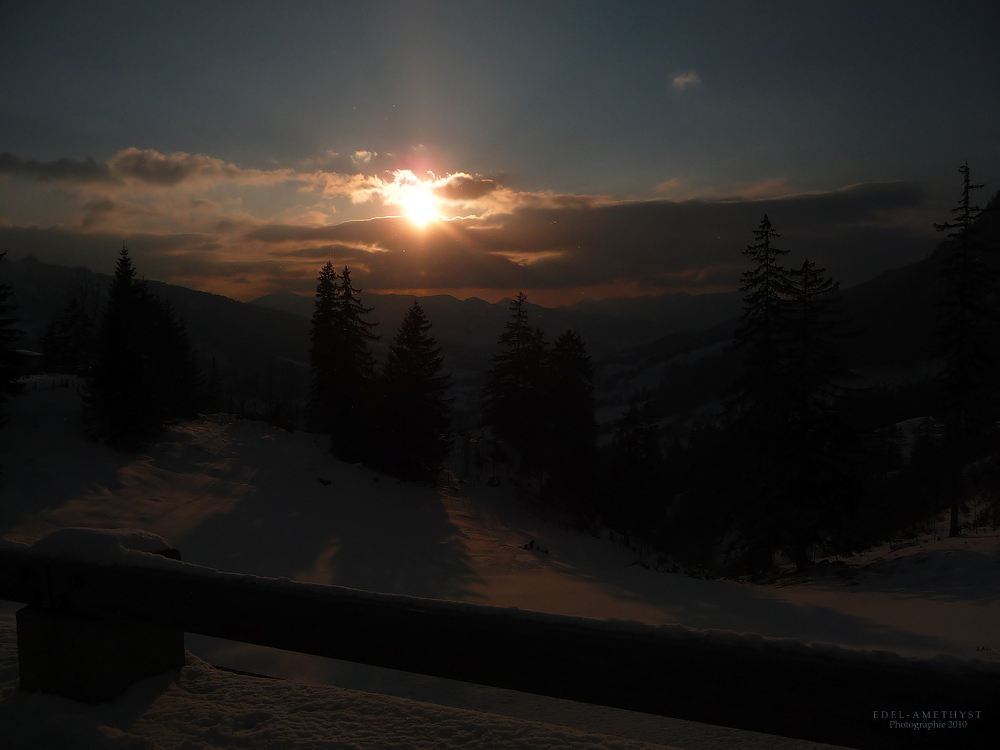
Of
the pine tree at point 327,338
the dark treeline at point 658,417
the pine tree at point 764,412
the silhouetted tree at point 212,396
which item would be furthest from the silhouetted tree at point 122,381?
the pine tree at point 764,412

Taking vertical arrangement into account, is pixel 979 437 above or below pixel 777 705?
below

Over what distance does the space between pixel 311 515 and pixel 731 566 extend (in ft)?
97.1

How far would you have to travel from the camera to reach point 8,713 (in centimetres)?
256

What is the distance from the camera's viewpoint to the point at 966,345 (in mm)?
23906

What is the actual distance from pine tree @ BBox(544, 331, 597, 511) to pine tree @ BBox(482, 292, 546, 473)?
797 millimetres

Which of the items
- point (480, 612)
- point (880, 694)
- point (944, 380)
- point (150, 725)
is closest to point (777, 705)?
point (880, 694)

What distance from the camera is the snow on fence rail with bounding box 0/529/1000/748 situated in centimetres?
166

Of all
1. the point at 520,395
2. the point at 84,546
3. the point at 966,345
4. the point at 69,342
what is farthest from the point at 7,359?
the point at 966,345

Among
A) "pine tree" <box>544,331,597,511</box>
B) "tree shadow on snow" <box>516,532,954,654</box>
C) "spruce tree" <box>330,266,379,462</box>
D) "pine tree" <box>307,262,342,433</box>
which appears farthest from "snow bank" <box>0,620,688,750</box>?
"pine tree" <box>544,331,597,511</box>

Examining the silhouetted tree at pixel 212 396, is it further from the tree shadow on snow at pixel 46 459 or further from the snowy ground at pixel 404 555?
the tree shadow on snow at pixel 46 459

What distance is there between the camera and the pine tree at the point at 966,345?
23.7 m

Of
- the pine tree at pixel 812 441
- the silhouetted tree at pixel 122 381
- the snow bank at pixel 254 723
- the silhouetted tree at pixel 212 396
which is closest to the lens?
the snow bank at pixel 254 723

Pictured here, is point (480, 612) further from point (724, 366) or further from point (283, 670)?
point (724, 366)

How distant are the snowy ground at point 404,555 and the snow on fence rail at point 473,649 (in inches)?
16.6
